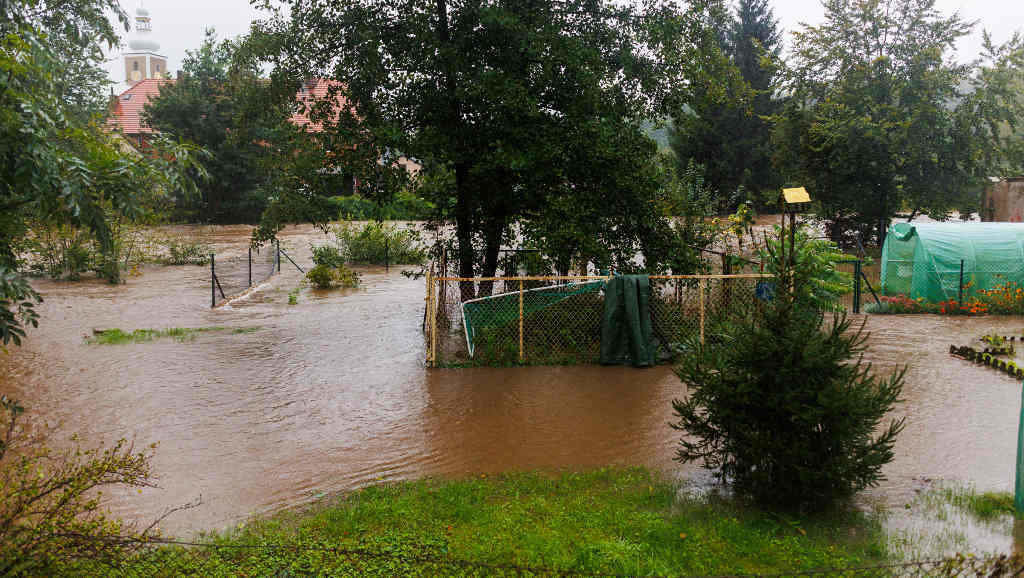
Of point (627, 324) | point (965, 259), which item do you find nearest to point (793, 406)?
point (627, 324)

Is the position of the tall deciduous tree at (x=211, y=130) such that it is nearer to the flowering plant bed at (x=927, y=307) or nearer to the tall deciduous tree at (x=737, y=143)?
the tall deciduous tree at (x=737, y=143)

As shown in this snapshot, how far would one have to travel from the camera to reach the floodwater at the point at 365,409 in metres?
7.85

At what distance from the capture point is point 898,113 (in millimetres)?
26703

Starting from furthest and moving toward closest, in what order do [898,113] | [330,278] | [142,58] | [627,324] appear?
[142,58], [898,113], [330,278], [627,324]

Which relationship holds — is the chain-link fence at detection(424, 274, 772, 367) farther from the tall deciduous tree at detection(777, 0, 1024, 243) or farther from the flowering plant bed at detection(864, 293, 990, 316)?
the tall deciduous tree at detection(777, 0, 1024, 243)

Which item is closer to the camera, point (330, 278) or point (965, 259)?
point (965, 259)

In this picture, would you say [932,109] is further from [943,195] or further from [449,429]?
[449,429]

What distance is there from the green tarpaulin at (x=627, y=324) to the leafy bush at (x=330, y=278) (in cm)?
1189

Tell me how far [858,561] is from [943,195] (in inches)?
1031

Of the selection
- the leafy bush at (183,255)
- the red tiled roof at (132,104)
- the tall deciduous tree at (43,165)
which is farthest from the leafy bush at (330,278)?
the red tiled roof at (132,104)

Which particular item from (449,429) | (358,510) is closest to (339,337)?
(449,429)

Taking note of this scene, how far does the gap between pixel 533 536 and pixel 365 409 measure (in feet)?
16.2

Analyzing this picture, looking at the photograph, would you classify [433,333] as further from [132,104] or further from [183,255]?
[132,104]

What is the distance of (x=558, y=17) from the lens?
45.2 ft
